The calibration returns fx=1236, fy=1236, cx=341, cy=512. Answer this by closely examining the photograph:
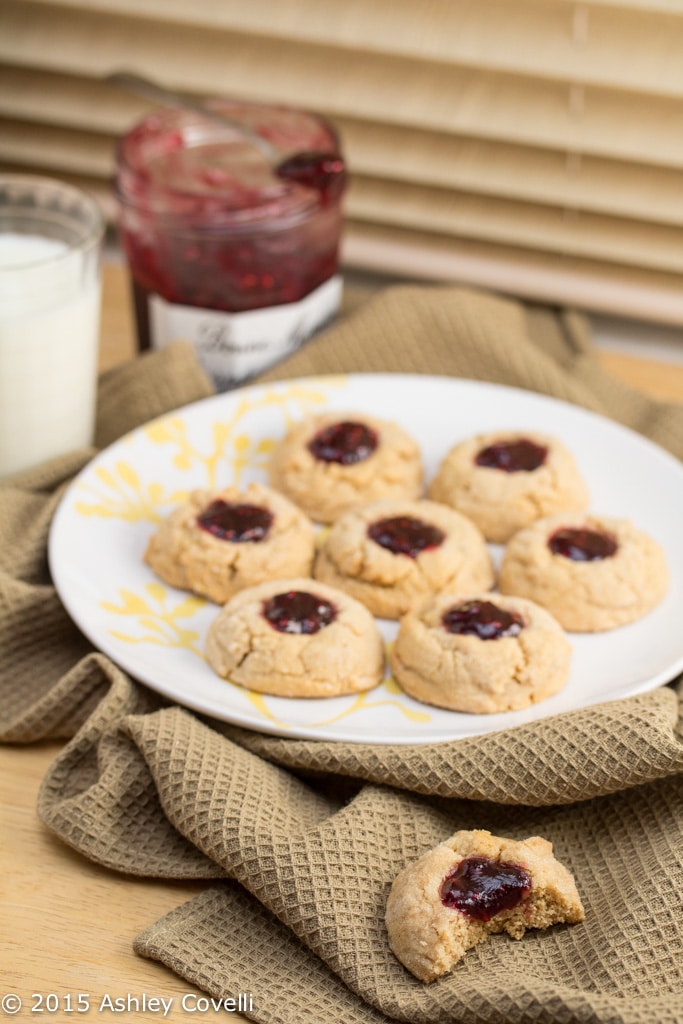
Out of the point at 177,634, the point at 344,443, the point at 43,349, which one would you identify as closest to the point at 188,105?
the point at 43,349

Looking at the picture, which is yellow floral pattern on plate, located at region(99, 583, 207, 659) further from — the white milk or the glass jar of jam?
the glass jar of jam

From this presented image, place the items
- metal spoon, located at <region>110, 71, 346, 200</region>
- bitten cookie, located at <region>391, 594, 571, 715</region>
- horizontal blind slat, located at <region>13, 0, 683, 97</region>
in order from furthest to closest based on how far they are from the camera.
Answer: horizontal blind slat, located at <region>13, 0, 683, 97</region> → metal spoon, located at <region>110, 71, 346, 200</region> → bitten cookie, located at <region>391, 594, 571, 715</region>

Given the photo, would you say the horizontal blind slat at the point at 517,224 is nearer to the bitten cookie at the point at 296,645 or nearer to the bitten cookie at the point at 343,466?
the bitten cookie at the point at 343,466

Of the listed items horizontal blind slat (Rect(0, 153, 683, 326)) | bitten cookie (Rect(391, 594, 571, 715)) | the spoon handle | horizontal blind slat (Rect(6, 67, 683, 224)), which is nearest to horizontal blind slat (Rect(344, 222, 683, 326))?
horizontal blind slat (Rect(0, 153, 683, 326))

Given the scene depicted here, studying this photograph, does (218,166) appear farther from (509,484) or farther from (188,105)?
(509,484)

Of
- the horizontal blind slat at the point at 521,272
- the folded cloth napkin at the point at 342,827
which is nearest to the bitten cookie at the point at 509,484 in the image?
the folded cloth napkin at the point at 342,827

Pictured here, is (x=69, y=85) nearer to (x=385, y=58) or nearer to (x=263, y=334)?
(x=385, y=58)
